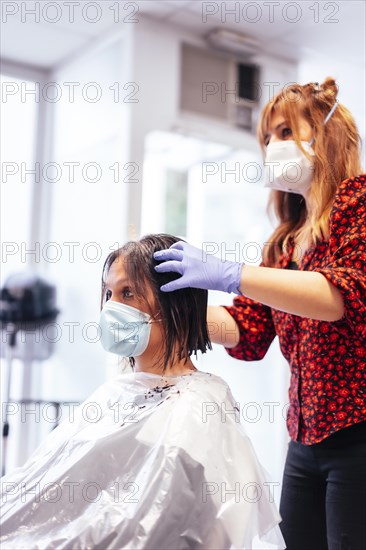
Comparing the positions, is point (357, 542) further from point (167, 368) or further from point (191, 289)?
point (191, 289)

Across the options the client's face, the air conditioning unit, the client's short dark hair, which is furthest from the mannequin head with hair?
the air conditioning unit

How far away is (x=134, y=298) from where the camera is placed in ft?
6.03

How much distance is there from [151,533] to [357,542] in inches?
21.5

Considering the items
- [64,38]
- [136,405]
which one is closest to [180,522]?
[136,405]

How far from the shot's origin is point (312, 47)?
397 centimetres

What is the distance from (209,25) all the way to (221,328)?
2.28 meters

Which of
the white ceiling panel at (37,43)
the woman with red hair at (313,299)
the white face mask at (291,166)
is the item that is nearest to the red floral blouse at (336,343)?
the woman with red hair at (313,299)

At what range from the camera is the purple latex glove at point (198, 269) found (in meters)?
1.66

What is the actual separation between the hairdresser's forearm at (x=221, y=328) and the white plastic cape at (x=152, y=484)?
245mm

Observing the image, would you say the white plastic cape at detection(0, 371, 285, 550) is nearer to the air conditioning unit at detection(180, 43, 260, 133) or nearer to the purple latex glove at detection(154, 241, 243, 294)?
the purple latex glove at detection(154, 241, 243, 294)

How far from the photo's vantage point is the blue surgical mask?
1.80 meters

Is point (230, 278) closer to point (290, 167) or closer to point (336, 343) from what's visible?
point (336, 343)

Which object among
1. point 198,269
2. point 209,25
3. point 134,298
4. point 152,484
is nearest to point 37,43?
point 209,25

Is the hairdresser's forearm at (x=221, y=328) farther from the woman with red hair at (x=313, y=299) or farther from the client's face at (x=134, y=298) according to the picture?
the client's face at (x=134, y=298)
